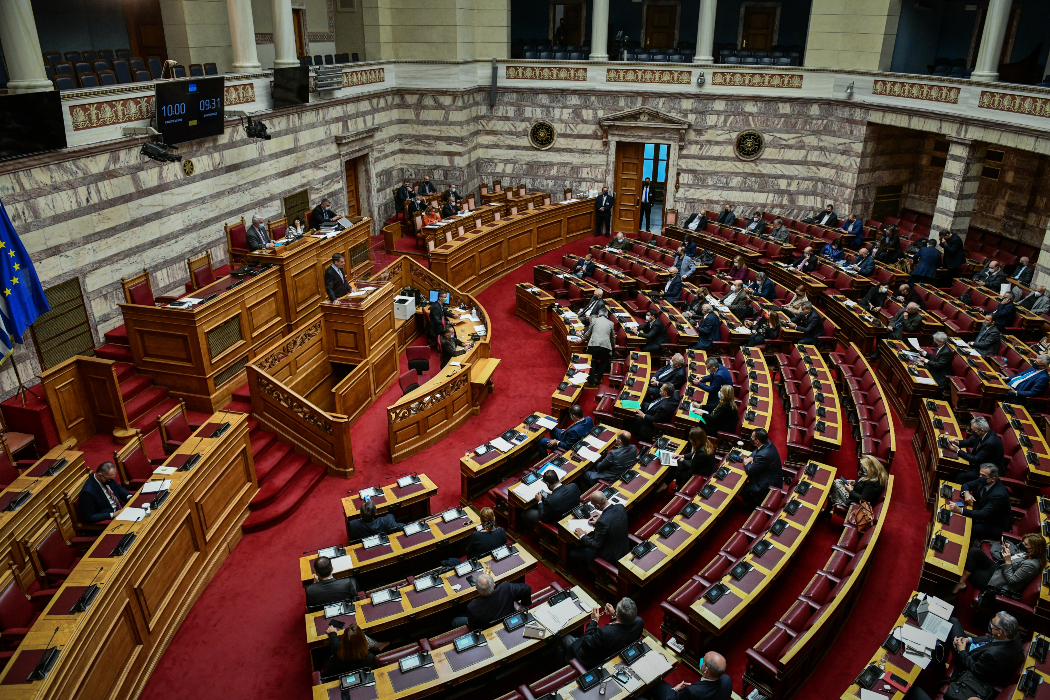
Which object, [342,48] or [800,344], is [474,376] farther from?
[342,48]

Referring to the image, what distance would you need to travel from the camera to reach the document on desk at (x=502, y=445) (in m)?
9.89

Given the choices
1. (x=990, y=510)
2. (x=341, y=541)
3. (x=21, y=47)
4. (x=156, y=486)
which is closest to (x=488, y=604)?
(x=341, y=541)

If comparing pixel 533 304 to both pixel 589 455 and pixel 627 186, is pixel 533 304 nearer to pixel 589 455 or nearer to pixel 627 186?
pixel 589 455

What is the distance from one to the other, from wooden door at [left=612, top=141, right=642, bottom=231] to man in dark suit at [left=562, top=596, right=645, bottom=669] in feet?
53.7

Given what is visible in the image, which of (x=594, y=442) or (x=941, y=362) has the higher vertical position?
(x=941, y=362)

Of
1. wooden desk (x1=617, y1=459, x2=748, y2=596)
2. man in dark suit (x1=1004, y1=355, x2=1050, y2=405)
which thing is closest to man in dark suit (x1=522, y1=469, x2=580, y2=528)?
wooden desk (x1=617, y1=459, x2=748, y2=596)

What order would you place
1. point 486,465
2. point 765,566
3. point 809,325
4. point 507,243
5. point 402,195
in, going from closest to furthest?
point 765,566 < point 486,465 < point 809,325 < point 507,243 < point 402,195

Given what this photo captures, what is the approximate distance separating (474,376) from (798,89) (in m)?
A: 13.0

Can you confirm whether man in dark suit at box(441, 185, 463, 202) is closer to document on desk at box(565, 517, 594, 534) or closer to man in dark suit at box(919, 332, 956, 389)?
man in dark suit at box(919, 332, 956, 389)

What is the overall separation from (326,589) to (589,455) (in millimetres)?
3906

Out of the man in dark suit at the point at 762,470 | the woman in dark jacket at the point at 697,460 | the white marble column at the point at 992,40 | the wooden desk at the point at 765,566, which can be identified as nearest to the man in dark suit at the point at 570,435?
the woman in dark jacket at the point at 697,460

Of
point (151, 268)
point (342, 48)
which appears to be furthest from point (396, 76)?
point (151, 268)

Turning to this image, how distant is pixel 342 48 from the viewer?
2058 cm

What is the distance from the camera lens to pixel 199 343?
33.0 feet
